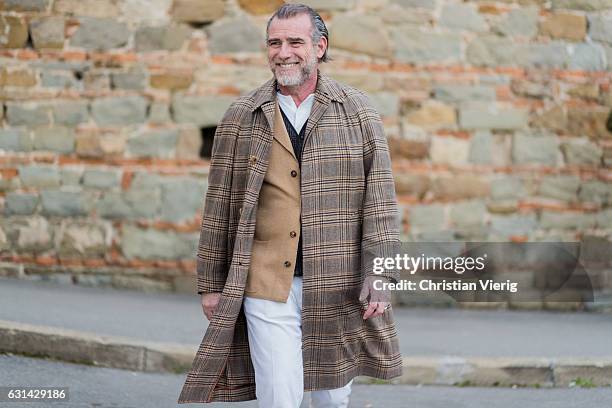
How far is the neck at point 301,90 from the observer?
4.05 m

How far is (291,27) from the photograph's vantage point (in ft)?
12.9

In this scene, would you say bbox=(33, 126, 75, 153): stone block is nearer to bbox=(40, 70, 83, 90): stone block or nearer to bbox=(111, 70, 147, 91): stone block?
bbox=(40, 70, 83, 90): stone block

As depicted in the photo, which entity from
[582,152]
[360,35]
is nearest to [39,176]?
[360,35]

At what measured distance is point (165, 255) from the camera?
27.6 feet

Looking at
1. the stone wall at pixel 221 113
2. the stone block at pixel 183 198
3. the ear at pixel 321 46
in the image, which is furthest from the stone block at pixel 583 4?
the ear at pixel 321 46

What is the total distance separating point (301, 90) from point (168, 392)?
2.32 metres

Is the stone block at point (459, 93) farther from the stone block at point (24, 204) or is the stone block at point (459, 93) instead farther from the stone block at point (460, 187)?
the stone block at point (24, 204)

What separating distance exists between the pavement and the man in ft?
7.46

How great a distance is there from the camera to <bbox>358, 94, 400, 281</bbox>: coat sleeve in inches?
154

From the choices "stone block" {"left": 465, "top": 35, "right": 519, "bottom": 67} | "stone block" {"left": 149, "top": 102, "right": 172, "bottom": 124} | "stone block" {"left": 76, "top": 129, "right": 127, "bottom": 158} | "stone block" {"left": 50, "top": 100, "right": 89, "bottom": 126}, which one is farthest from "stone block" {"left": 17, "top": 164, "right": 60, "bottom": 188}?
"stone block" {"left": 465, "top": 35, "right": 519, "bottom": 67}

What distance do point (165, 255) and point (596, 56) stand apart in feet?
12.6

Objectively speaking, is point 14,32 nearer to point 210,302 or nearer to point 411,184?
point 411,184

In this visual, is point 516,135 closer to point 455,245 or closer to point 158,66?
point 455,245

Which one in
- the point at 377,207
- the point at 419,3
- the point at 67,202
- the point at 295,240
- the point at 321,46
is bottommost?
the point at 67,202
